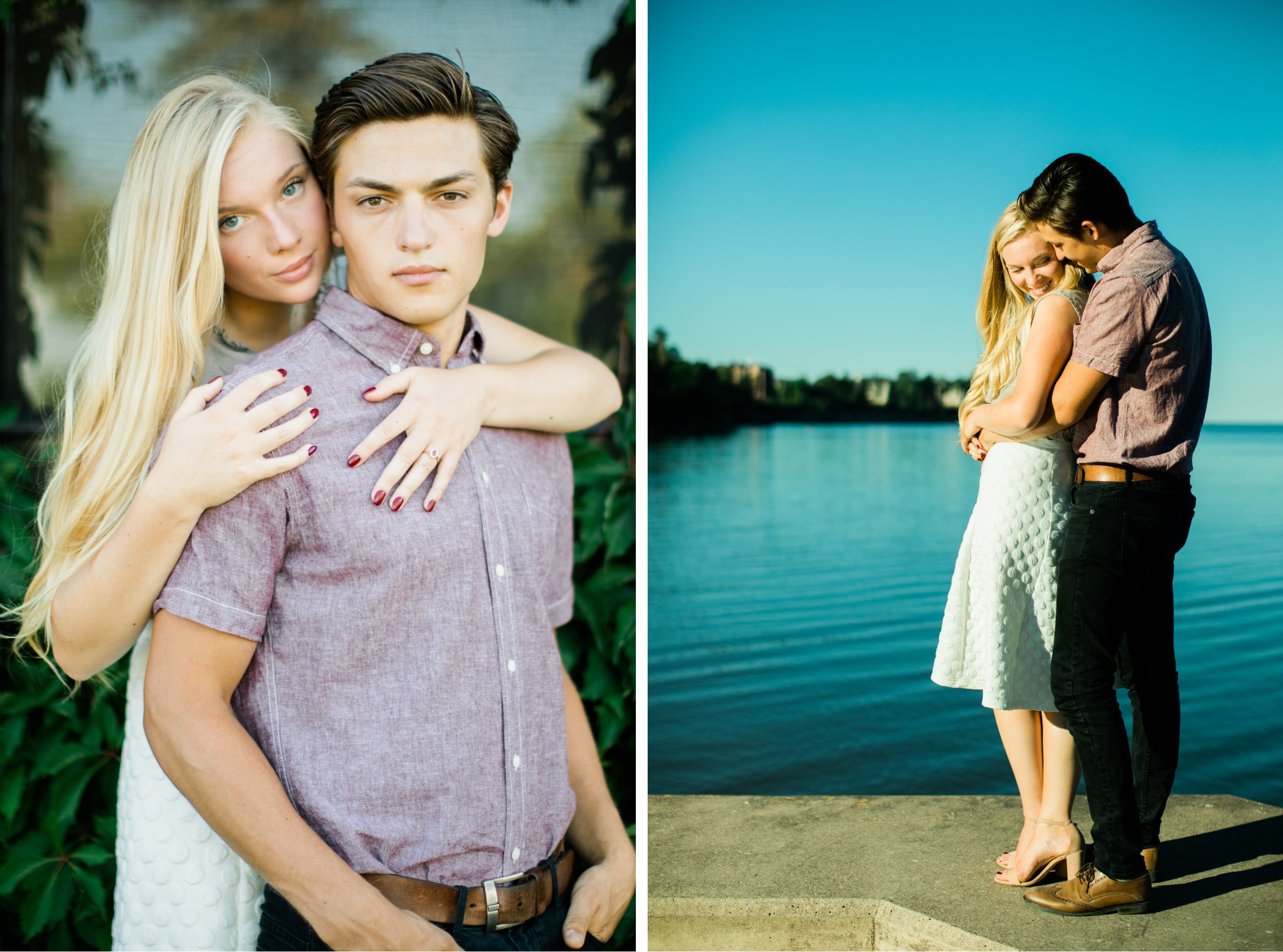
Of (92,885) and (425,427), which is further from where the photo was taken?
(92,885)

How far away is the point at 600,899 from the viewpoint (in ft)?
6.57

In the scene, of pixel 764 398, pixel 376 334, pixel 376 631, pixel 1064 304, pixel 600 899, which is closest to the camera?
pixel 376 631

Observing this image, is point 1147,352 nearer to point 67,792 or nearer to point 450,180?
point 450,180

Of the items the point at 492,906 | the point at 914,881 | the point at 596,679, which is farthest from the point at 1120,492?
the point at 492,906

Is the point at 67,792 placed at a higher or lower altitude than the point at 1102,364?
lower

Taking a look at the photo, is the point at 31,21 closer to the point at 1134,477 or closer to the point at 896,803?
the point at 1134,477

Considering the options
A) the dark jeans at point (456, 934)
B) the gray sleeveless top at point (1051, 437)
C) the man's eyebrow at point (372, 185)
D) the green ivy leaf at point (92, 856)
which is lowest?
the green ivy leaf at point (92, 856)

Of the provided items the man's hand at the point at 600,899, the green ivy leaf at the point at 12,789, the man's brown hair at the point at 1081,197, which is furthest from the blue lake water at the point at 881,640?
the green ivy leaf at the point at 12,789

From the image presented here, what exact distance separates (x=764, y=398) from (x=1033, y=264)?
3.76 ft

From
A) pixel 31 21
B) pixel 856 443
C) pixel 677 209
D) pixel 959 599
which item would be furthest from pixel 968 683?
pixel 31 21

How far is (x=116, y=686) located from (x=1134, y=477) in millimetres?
2312

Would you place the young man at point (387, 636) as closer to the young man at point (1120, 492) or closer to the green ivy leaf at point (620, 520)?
the green ivy leaf at point (620, 520)

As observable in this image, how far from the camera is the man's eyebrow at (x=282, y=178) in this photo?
6.07 feet

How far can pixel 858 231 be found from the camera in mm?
3096
